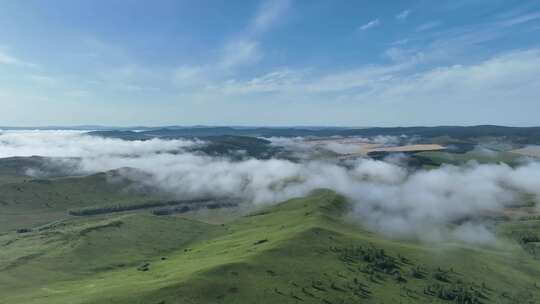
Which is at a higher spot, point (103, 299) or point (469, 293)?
point (103, 299)

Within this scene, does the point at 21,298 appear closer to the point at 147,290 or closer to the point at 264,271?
the point at 147,290

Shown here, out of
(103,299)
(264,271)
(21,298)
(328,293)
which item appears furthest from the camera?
(264,271)

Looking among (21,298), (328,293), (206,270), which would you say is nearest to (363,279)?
(328,293)

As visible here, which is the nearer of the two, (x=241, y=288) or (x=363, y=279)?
(x=241, y=288)

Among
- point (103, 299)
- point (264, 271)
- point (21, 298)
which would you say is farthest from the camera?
point (264, 271)

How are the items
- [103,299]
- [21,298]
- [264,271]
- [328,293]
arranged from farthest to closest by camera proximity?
[264,271] < [328,293] < [21,298] < [103,299]

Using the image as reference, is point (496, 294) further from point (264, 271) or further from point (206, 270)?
point (206, 270)

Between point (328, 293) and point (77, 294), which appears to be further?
point (328, 293)

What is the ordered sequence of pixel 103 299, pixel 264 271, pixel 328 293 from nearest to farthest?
pixel 103 299
pixel 328 293
pixel 264 271

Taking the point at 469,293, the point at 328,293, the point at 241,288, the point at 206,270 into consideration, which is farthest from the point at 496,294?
the point at 206,270
